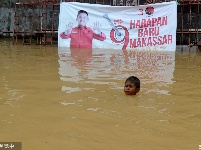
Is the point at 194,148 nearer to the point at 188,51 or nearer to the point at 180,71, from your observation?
the point at 180,71

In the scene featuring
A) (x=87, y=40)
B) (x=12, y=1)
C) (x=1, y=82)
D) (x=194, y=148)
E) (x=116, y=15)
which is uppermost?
(x=12, y=1)

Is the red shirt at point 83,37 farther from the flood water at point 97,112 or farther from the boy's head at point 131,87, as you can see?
the boy's head at point 131,87

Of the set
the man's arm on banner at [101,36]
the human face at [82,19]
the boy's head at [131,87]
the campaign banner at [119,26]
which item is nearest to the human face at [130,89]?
the boy's head at [131,87]

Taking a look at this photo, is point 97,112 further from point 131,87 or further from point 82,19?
point 82,19

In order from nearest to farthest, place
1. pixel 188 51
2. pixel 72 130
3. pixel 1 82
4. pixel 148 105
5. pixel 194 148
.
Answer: pixel 194 148
pixel 72 130
pixel 148 105
pixel 1 82
pixel 188 51

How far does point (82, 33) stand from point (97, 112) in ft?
34.7

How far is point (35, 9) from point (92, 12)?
4376mm

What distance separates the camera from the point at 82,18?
47.5ft

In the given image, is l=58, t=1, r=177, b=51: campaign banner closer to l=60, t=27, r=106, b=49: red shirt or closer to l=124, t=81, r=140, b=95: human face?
l=60, t=27, r=106, b=49: red shirt

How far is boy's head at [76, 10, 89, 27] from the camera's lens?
47.3 feet

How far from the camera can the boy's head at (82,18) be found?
14.4 meters

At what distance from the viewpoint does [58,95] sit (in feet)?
15.8

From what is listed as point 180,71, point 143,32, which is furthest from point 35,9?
point 180,71

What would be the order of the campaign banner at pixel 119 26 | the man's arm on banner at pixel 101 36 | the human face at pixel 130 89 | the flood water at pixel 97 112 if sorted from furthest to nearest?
the man's arm on banner at pixel 101 36 < the campaign banner at pixel 119 26 < the human face at pixel 130 89 < the flood water at pixel 97 112
